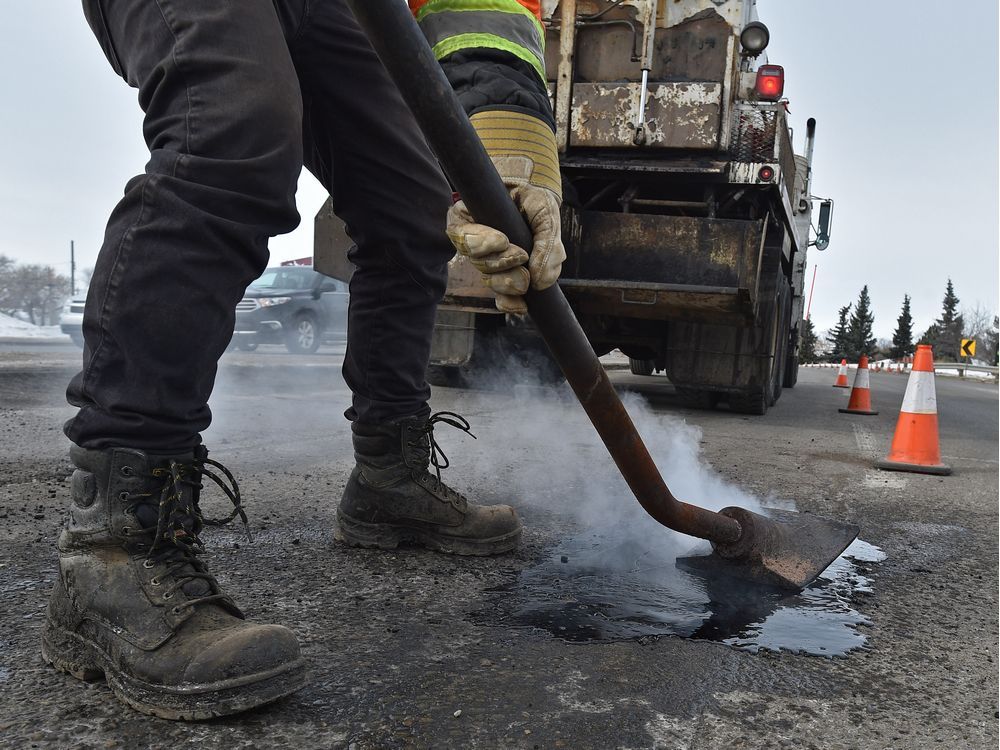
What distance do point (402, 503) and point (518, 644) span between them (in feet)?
1.98

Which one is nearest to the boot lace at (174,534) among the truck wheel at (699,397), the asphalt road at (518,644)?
the asphalt road at (518,644)

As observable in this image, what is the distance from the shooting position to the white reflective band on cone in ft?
13.7

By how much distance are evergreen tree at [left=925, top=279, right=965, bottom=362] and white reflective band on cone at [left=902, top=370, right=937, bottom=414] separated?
261ft

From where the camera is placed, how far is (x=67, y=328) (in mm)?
14188

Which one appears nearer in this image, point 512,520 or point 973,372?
point 512,520

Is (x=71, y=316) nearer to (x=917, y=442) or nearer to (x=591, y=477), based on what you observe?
(x=591, y=477)

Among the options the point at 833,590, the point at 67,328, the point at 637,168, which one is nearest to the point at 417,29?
the point at 833,590

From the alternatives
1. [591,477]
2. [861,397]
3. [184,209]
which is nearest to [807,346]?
[861,397]

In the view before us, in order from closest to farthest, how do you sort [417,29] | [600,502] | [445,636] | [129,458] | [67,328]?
[417,29], [129,458], [445,636], [600,502], [67,328]

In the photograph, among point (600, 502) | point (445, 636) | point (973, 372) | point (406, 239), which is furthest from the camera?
point (973, 372)

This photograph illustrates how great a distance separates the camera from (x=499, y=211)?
1365mm

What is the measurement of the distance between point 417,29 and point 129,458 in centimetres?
78

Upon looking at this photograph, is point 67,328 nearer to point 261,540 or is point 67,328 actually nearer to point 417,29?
point 261,540

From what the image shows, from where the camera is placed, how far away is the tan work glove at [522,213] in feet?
4.57
